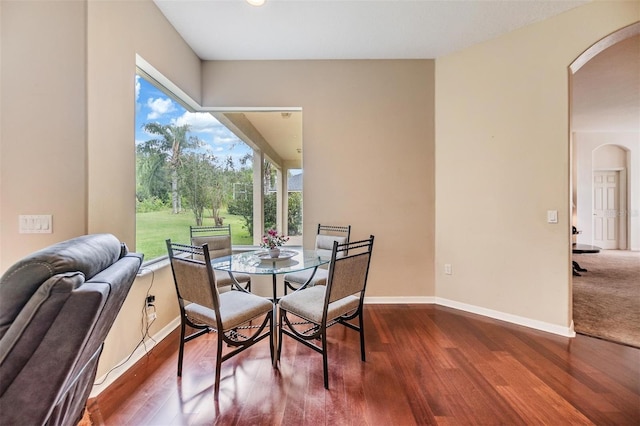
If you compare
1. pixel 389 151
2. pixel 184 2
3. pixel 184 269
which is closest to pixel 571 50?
pixel 389 151

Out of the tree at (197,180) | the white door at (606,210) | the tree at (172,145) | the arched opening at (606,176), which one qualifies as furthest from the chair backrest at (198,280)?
the white door at (606,210)

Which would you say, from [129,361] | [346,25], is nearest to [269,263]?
[129,361]

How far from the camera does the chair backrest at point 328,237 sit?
111 inches

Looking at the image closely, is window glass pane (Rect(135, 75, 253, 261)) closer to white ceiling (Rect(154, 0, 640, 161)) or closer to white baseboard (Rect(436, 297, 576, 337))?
white ceiling (Rect(154, 0, 640, 161))

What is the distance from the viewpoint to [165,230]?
269 cm

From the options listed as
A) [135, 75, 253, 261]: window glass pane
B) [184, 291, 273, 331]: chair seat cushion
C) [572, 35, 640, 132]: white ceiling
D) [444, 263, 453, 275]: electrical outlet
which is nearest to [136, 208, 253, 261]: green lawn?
[135, 75, 253, 261]: window glass pane

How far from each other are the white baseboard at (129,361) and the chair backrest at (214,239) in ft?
2.56

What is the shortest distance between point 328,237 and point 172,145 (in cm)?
196

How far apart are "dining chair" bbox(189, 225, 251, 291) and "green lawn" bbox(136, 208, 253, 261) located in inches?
5.6

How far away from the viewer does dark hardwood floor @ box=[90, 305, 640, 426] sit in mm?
1537

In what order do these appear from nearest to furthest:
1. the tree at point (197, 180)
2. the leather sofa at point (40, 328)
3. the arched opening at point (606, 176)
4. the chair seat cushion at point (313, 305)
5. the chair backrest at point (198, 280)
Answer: the leather sofa at point (40, 328) < the chair backrest at point (198, 280) < the chair seat cushion at point (313, 305) < the arched opening at point (606, 176) < the tree at point (197, 180)

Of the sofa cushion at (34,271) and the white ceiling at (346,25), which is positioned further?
the white ceiling at (346,25)

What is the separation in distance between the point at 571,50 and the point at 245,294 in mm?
3662

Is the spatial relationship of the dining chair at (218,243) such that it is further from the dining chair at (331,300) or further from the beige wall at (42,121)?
the beige wall at (42,121)
